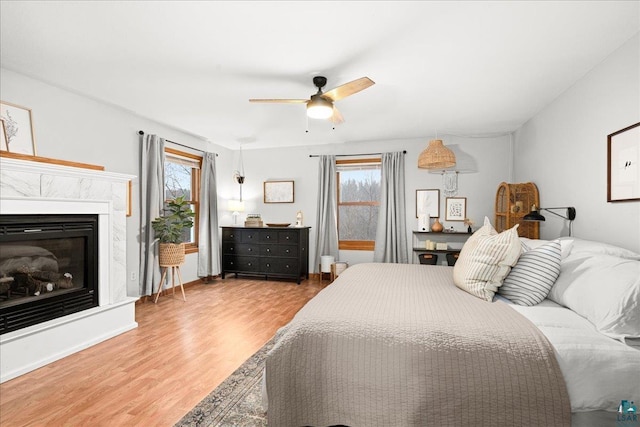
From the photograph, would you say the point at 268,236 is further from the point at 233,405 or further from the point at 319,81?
the point at 233,405

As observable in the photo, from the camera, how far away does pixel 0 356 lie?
2.26 metres

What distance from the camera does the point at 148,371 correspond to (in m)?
2.37

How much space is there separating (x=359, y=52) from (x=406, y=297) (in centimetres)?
184

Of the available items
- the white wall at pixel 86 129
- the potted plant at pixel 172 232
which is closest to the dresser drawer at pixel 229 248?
the potted plant at pixel 172 232

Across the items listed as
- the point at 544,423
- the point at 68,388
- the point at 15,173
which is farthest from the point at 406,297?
the point at 15,173

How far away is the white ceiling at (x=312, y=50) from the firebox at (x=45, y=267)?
4.54ft

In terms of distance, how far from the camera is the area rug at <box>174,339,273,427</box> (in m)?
1.78

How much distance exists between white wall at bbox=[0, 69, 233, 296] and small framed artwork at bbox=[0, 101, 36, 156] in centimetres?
6

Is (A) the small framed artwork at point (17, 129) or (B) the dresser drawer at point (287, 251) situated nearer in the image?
(A) the small framed artwork at point (17, 129)

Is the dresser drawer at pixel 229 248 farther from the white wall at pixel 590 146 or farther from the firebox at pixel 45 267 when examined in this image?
the white wall at pixel 590 146

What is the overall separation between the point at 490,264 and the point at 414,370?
0.96 metres

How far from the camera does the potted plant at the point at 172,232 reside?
425cm

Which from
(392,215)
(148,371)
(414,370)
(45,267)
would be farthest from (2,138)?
(392,215)

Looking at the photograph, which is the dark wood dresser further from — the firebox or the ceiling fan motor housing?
the ceiling fan motor housing
